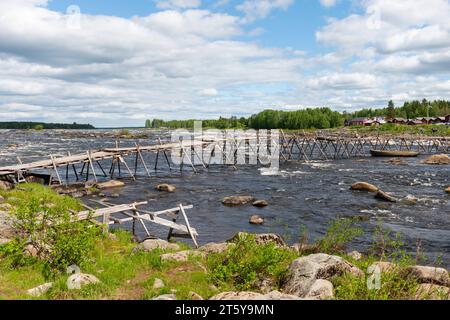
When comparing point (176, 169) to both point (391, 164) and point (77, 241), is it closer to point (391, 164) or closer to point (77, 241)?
point (391, 164)

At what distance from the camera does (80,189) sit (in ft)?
90.4

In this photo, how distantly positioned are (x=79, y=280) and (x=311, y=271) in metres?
4.98

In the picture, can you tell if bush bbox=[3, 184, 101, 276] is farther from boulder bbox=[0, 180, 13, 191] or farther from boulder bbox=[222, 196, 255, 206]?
boulder bbox=[0, 180, 13, 191]

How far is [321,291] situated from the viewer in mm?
7820

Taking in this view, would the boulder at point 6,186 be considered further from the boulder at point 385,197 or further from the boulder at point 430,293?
the boulder at point 385,197

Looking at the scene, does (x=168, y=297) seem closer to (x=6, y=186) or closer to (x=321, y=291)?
(x=321, y=291)

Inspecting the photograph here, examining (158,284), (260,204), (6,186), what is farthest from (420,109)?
(158,284)

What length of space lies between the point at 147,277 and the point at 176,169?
33.4 metres

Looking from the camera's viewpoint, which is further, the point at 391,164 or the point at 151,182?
the point at 391,164

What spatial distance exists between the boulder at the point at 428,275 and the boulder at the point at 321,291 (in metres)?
2.27

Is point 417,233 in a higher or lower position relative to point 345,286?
lower

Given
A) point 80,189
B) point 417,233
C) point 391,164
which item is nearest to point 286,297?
point 417,233

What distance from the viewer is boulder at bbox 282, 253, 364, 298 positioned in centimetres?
A: 843

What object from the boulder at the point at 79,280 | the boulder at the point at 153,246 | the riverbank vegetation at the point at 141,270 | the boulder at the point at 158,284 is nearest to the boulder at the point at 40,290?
the riverbank vegetation at the point at 141,270
